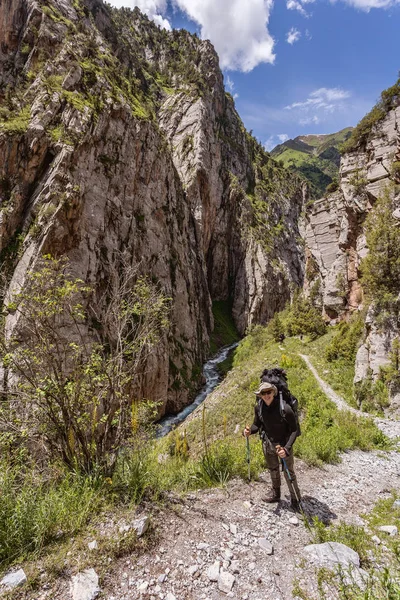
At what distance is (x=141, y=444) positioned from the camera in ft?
16.7

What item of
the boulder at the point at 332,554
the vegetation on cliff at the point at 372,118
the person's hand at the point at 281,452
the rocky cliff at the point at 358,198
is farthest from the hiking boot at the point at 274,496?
the vegetation on cliff at the point at 372,118

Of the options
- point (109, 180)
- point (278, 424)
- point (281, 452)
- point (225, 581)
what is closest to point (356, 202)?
point (109, 180)

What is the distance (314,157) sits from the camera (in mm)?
143250

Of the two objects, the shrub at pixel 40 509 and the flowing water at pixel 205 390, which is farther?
the flowing water at pixel 205 390

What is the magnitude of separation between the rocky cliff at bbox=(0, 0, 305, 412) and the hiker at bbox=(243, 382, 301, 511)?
14.4 ft

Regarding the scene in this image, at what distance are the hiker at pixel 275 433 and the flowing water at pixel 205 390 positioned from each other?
36.5 feet

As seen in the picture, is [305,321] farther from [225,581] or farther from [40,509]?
[40,509]

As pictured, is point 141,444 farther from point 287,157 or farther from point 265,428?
point 287,157

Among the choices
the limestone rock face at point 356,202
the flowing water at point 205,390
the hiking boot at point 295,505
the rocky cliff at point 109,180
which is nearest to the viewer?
the hiking boot at point 295,505

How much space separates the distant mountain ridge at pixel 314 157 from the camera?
12031 centimetres

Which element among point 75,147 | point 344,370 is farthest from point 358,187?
point 75,147

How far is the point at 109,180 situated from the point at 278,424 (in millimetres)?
24663

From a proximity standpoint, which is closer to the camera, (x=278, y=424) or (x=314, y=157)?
(x=278, y=424)

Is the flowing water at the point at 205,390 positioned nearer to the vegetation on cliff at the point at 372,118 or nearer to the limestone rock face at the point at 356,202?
the limestone rock face at the point at 356,202
